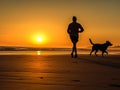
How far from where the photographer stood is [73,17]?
19891 mm

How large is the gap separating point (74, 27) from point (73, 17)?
55 centimetres

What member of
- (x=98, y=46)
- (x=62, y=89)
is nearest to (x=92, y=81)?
(x=62, y=89)

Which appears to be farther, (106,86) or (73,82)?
(73,82)

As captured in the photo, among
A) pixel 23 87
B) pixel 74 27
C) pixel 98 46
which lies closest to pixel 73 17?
pixel 74 27

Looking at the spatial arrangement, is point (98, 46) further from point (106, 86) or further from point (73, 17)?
point (106, 86)

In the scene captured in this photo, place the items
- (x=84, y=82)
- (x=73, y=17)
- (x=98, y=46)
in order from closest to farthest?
1. (x=84, y=82)
2. (x=73, y=17)
3. (x=98, y=46)

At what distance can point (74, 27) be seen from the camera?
66.1 feet

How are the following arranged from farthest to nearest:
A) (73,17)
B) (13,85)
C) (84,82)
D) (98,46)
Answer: (98,46) < (73,17) < (84,82) < (13,85)

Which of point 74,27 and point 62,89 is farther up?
point 74,27

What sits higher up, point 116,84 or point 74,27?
point 74,27

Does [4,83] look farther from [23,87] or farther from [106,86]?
[106,86]

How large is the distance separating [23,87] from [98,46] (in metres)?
17.9

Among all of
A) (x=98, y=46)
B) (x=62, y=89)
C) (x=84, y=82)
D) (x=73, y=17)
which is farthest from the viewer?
(x=98, y=46)

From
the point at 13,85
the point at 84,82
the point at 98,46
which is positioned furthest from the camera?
the point at 98,46
